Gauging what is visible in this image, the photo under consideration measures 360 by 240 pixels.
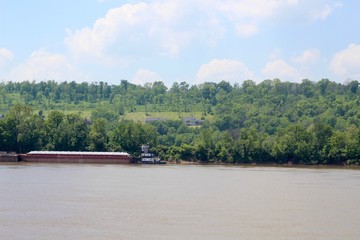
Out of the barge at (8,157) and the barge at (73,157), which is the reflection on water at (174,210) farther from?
the barge at (73,157)

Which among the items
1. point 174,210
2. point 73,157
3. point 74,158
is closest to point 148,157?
point 74,158

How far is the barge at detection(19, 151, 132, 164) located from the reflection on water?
202 feet

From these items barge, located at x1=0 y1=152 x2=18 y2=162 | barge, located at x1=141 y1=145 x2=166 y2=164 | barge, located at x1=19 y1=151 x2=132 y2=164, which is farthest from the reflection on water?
barge, located at x1=141 y1=145 x2=166 y2=164

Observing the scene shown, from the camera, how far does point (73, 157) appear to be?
142m

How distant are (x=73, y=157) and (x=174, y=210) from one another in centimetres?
9202

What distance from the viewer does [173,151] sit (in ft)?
509

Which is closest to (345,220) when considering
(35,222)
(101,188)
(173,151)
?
(35,222)

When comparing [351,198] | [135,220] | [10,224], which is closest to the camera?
[10,224]

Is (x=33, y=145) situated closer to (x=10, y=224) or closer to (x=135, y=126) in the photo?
(x=135, y=126)

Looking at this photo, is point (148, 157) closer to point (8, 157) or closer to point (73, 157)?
point (73, 157)

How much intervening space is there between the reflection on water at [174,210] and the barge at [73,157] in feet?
202

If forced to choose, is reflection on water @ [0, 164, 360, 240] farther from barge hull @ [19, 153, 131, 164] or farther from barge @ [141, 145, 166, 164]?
barge @ [141, 145, 166, 164]

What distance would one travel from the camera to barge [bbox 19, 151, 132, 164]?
140m

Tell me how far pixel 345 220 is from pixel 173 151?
106 meters
